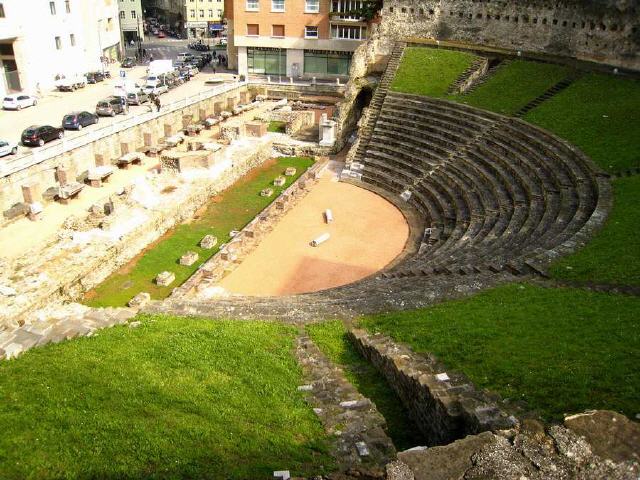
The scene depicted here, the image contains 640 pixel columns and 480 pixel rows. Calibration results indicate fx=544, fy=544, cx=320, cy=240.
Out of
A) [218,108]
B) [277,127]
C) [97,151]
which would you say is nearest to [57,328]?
[97,151]

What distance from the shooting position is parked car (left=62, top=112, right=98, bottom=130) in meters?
37.7

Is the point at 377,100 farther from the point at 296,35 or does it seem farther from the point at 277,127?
the point at 296,35

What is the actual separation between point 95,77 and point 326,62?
23525 mm

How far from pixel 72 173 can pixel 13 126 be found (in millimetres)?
11817

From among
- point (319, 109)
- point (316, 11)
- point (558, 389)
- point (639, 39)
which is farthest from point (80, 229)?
point (316, 11)

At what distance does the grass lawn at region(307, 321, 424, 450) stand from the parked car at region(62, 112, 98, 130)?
1159 inches

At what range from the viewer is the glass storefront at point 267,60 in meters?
58.5

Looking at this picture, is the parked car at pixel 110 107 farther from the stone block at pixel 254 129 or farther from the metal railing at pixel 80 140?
the stone block at pixel 254 129

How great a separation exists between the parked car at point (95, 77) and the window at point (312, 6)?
2183 cm

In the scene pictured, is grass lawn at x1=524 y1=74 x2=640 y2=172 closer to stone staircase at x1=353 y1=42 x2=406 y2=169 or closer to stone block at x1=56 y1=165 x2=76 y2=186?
stone staircase at x1=353 y1=42 x2=406 y2=169

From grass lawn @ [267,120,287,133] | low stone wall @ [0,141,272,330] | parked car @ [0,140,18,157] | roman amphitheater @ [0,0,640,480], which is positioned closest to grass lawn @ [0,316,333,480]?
roman amphitheater @ [0,0,640,480]

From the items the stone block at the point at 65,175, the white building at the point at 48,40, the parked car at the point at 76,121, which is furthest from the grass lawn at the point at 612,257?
the white building at the point at 48,40

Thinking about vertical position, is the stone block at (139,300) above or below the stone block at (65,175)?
below

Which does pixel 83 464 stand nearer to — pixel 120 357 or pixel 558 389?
pixel 120 357
